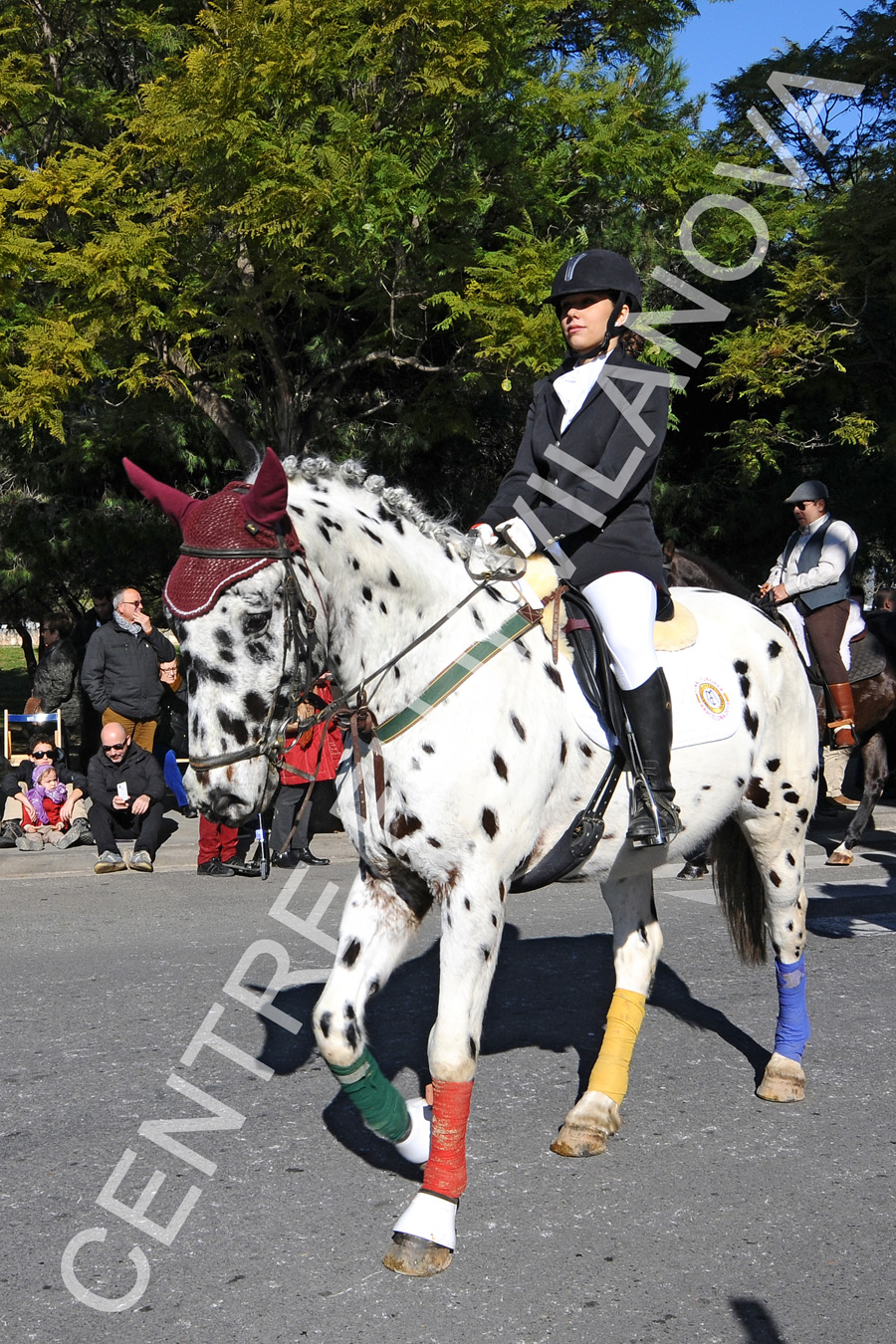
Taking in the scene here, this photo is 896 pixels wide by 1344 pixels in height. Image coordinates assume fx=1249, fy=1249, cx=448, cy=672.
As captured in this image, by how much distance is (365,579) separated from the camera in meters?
3.61

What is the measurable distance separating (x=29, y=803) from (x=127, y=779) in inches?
44.0

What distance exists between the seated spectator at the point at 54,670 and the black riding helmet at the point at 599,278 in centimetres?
910

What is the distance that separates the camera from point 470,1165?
4.04 metres

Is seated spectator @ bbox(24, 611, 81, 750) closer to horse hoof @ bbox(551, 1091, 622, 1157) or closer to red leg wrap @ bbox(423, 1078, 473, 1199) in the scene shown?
horse hoof @ bbox(551, 1091, 622, 1157)

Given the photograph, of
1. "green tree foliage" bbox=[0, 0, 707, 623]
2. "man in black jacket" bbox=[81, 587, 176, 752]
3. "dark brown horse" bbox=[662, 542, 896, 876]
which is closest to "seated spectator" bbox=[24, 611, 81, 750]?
"man in black jacket" bbox=[81, 587, 176, 752]

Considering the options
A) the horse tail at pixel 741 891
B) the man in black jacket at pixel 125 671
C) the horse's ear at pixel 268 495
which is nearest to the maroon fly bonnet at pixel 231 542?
the horse's ear at pixel 268 495

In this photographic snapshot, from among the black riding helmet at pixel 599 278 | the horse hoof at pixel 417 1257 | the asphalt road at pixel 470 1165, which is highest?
the black riding helmet at pixel 599 278

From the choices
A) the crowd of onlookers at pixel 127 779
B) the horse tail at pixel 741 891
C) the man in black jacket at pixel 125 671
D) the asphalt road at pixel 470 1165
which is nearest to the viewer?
the asphalt road at pixel 470 1165

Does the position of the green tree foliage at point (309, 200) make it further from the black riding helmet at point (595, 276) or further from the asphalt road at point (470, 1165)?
the black riding helmet at point (595, 276)

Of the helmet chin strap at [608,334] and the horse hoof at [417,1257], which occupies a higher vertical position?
the helmet chin strap at [608,334]

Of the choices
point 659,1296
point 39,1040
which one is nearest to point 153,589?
point 39,1040

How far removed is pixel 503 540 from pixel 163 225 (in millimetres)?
8434

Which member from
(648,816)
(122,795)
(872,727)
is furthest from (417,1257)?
(872,727)

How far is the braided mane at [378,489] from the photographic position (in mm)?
3748
